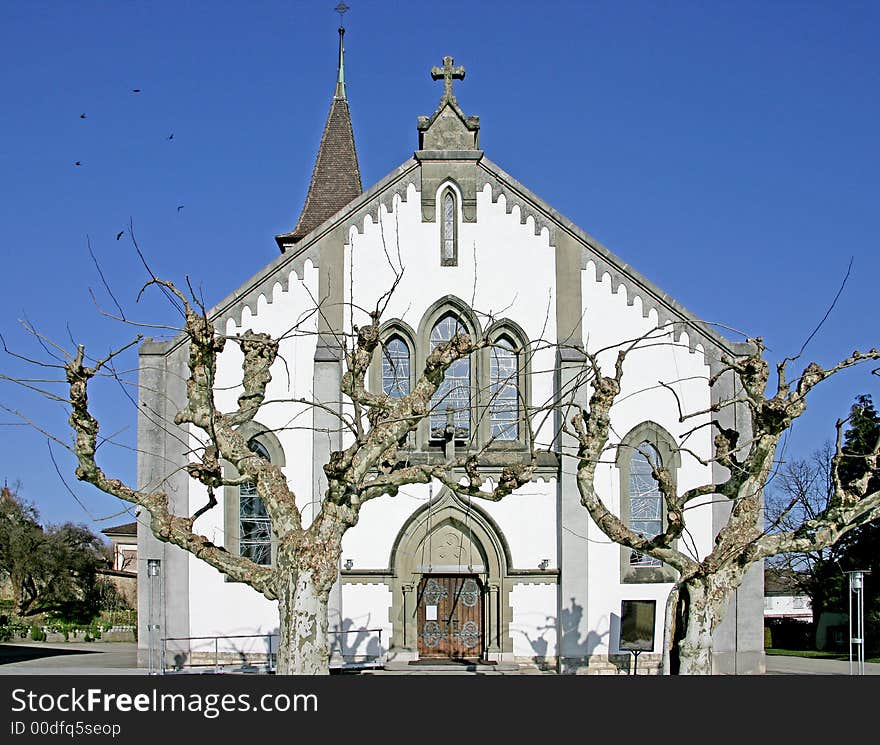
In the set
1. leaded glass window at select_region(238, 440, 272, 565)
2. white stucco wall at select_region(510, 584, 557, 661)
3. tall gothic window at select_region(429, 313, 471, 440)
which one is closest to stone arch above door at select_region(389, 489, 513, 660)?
white stucco wall at select_region(510, 584, 557, 661)

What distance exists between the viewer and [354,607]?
24328mm

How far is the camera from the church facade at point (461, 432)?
24281 millimetres

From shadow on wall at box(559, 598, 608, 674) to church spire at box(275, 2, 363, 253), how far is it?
16.5 metres

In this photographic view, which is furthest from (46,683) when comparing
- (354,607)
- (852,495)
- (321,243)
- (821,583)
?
(821,583)

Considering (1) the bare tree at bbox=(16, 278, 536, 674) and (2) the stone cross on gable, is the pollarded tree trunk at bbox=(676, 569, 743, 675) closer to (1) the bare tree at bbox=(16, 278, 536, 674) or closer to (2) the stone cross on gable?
(1) the bare tree at bbox=(16, 278, 536, 674)

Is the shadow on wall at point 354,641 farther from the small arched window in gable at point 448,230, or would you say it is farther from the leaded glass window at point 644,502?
the small arched window in gable at point 448,230

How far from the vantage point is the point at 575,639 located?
24.3 meters

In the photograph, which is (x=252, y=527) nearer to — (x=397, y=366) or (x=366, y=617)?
(x=366, y=617)

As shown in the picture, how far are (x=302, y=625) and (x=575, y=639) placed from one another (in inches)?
433

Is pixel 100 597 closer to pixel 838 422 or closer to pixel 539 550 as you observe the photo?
pixel 539 550

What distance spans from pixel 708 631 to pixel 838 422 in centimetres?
390

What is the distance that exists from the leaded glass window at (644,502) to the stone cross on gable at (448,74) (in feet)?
30.3

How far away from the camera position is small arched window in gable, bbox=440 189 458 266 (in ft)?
83.4

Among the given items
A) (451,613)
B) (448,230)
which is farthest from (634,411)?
(451,613)
